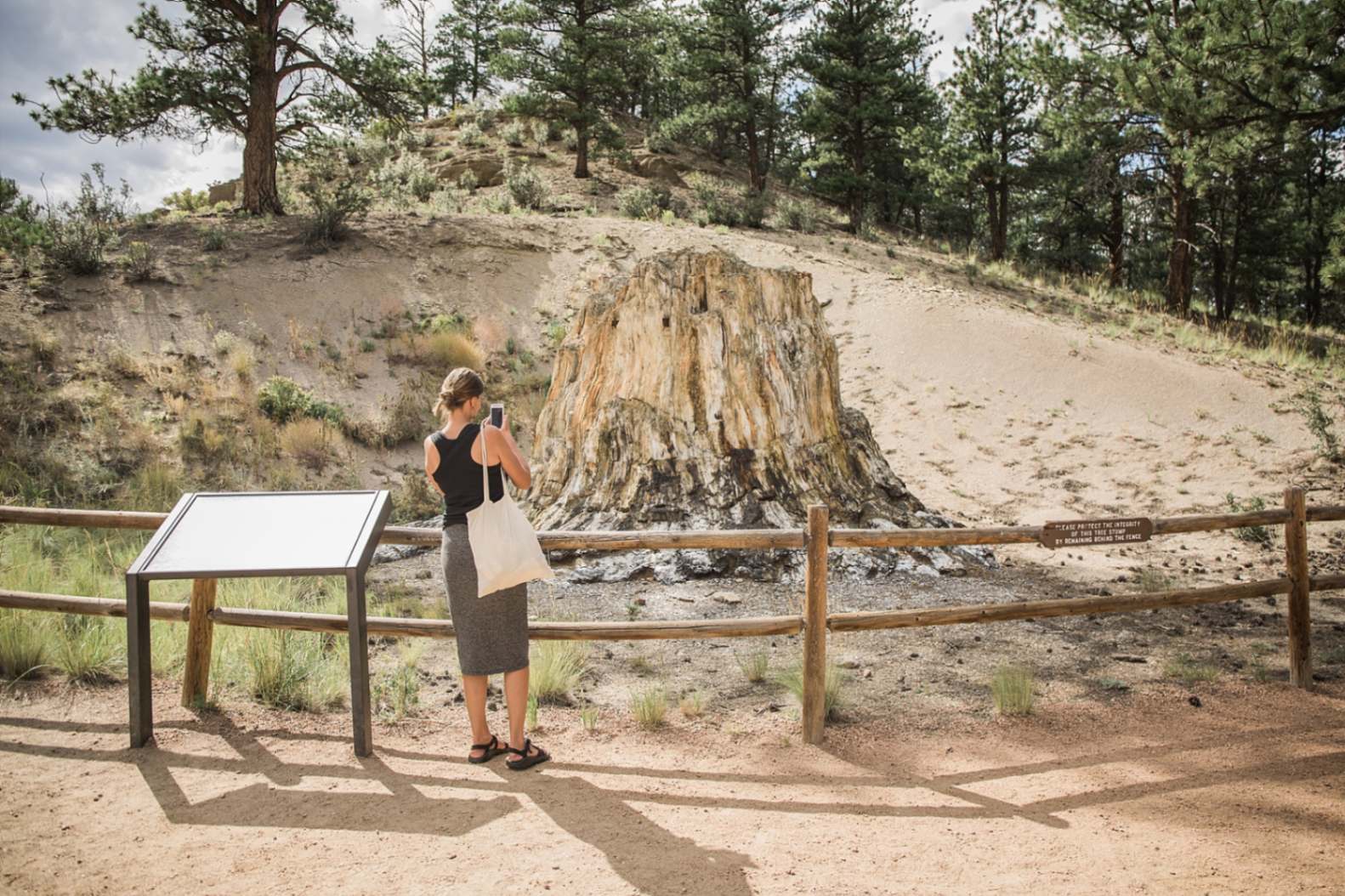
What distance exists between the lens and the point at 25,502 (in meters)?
10.9

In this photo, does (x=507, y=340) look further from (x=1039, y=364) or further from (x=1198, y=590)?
(x=1198, y=590)

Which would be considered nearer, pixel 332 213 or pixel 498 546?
pixel 498 546

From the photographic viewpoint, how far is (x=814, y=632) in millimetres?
4988

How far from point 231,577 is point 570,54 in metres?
28.0

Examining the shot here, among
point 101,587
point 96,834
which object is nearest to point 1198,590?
point 96,834

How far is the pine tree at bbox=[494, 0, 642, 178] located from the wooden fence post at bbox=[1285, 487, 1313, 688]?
87.2ft

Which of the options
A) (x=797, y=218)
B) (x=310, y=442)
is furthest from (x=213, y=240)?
(x=797, y=218)

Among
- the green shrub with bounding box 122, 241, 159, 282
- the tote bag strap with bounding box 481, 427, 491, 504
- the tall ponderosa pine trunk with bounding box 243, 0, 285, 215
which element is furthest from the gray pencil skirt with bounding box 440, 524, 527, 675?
the tall ponderosa pine trunk with bounding box 243, 0, 285, 215

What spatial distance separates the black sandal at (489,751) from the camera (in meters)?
4.58

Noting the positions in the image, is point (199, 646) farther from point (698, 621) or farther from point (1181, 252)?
point (1181, 252)

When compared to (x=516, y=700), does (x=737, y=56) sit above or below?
above

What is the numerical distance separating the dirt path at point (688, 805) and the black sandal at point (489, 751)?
48 millimetres

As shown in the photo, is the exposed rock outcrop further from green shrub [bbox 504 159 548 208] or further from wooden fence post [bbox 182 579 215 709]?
green shrub [bbox 504 159 548 208]

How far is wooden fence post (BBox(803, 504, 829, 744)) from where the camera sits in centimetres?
498
